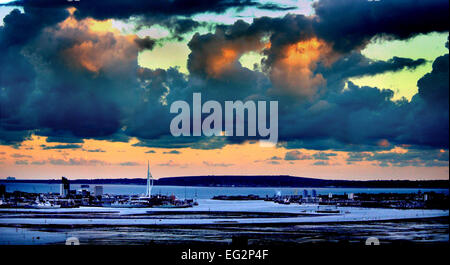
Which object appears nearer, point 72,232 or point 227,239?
point 227,239
